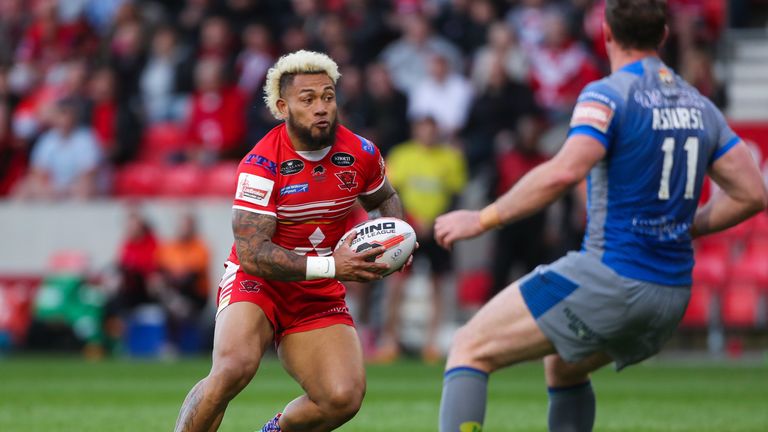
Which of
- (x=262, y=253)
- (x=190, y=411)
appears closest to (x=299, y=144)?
(x=262, y=253)

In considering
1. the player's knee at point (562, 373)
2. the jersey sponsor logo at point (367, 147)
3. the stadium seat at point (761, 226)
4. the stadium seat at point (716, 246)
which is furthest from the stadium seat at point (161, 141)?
the player's knee at point (562, 373)

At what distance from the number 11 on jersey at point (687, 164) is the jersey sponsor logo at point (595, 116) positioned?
0.30m

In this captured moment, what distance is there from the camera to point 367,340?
53.5 feet

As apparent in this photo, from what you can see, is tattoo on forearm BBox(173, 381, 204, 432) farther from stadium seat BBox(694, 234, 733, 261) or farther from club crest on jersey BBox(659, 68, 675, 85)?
stadium seat BBox(694, 234, 733, 261)

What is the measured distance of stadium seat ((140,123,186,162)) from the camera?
63.6 feet

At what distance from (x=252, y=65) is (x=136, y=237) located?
2987 mm

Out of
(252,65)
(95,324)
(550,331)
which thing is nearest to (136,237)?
(95,324)

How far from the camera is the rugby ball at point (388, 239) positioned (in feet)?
22.2

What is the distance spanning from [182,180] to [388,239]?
12.1 metres

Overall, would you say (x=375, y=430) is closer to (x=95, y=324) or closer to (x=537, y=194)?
(x=537, y=194)

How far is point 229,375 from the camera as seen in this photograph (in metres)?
6.57

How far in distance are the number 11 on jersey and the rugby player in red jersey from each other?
1544 millimetres

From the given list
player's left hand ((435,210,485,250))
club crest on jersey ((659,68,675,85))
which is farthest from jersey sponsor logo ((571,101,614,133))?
player's left hand ((435,210,485,250))

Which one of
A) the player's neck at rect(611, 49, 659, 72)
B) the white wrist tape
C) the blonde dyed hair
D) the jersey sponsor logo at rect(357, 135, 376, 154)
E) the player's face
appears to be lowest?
the white wrist tape
